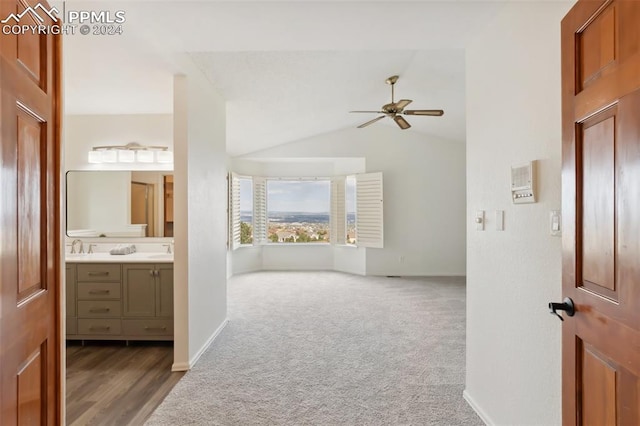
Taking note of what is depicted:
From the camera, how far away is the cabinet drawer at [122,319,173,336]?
145 inches

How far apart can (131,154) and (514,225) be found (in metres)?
3.98

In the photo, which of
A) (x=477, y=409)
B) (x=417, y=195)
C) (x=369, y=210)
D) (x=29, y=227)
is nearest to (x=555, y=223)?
(x=477, y=409)

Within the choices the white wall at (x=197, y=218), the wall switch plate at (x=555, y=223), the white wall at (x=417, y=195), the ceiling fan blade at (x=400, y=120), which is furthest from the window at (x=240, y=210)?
the wall switch plate at (x=555, y=223)

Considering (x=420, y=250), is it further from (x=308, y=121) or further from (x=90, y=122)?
(x=90, y=122)

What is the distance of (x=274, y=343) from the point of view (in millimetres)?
3801

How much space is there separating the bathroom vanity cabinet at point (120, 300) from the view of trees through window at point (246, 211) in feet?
14.2

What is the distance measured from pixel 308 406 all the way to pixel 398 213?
5575mm

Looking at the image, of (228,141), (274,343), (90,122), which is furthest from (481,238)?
(228,141)

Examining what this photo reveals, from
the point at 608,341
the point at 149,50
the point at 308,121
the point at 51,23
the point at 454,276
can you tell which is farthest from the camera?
the point at 454,276

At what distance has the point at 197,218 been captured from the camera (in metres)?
3.49

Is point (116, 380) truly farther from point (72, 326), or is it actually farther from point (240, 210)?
point (240, 210)

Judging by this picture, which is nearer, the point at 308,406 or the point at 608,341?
the point at 608,341

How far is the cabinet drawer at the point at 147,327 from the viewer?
369cm

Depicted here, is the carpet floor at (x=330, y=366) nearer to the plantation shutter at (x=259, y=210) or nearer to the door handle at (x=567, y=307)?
the door handle at (x=567, y=307)
